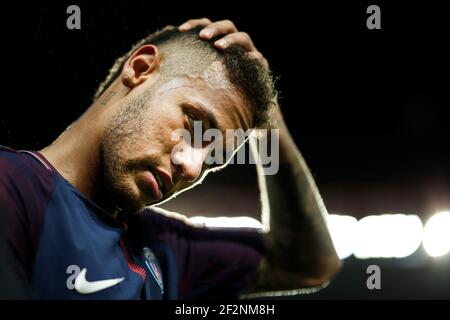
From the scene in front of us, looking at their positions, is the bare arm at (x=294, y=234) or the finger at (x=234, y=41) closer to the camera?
the finger at (x=234, y=41)

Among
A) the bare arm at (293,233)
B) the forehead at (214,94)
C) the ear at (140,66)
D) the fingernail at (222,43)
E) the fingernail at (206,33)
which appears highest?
the fingernail at (206,33)

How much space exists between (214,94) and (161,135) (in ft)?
0.69

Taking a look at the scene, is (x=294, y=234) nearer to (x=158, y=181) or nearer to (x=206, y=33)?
(x=158, y=181)

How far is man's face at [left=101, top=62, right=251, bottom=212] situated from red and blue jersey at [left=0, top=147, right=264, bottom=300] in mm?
114

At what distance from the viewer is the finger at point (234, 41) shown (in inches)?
53.3

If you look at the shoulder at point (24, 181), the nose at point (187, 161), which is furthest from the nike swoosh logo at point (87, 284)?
the nose at point (187, 161)

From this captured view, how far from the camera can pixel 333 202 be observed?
19.7ft

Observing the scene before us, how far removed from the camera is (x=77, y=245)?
102 cm

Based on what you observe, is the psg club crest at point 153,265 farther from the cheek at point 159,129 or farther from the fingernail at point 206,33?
the fingernail at point 206,33

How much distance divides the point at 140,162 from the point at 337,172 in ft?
16.4

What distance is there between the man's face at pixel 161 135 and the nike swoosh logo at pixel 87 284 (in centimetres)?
23

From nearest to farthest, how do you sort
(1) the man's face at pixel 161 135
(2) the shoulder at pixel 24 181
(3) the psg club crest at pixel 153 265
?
1. (2) the shoulder at pixel 24 181
2. (1) the man's face at pixel 161 135
3. (3) the psg club crest at pixel 153 265

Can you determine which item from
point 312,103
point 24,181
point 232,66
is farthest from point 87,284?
point 312,103

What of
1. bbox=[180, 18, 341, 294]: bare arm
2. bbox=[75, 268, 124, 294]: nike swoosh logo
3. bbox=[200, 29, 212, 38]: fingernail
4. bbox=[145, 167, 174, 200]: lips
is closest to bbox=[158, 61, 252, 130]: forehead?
bbox=[200, 29, 212, 38]: fingernail
